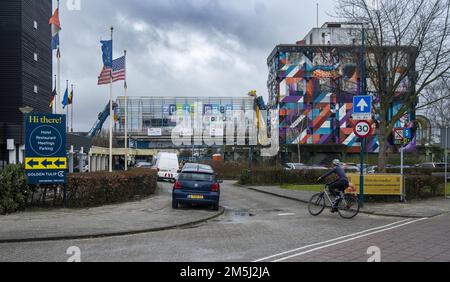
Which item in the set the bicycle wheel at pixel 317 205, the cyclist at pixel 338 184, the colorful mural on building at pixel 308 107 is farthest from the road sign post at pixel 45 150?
the colorful mural on building at pixel 308 107

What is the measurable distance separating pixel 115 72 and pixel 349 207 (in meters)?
15.2

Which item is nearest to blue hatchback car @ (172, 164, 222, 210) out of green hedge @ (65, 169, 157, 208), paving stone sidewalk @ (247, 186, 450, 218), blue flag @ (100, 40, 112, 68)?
green hedge @ (65, 169, 157, 208)

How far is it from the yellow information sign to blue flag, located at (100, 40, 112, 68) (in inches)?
520

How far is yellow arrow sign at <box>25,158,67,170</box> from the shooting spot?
50.2 feet

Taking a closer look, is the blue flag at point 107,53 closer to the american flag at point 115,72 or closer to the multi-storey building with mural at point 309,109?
the american flag at point 115,72

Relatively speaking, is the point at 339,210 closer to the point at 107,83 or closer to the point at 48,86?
the point at 107,83

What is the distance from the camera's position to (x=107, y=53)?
24.1m

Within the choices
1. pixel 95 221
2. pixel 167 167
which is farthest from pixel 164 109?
pixel 95 221

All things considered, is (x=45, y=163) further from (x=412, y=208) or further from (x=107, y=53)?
(x=412, y=208)

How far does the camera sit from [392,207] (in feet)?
56.5

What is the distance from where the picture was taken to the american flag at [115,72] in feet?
79.6

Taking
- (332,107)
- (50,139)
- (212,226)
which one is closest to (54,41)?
(50,139)

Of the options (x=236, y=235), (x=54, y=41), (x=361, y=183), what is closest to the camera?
(x=236, y=235)
